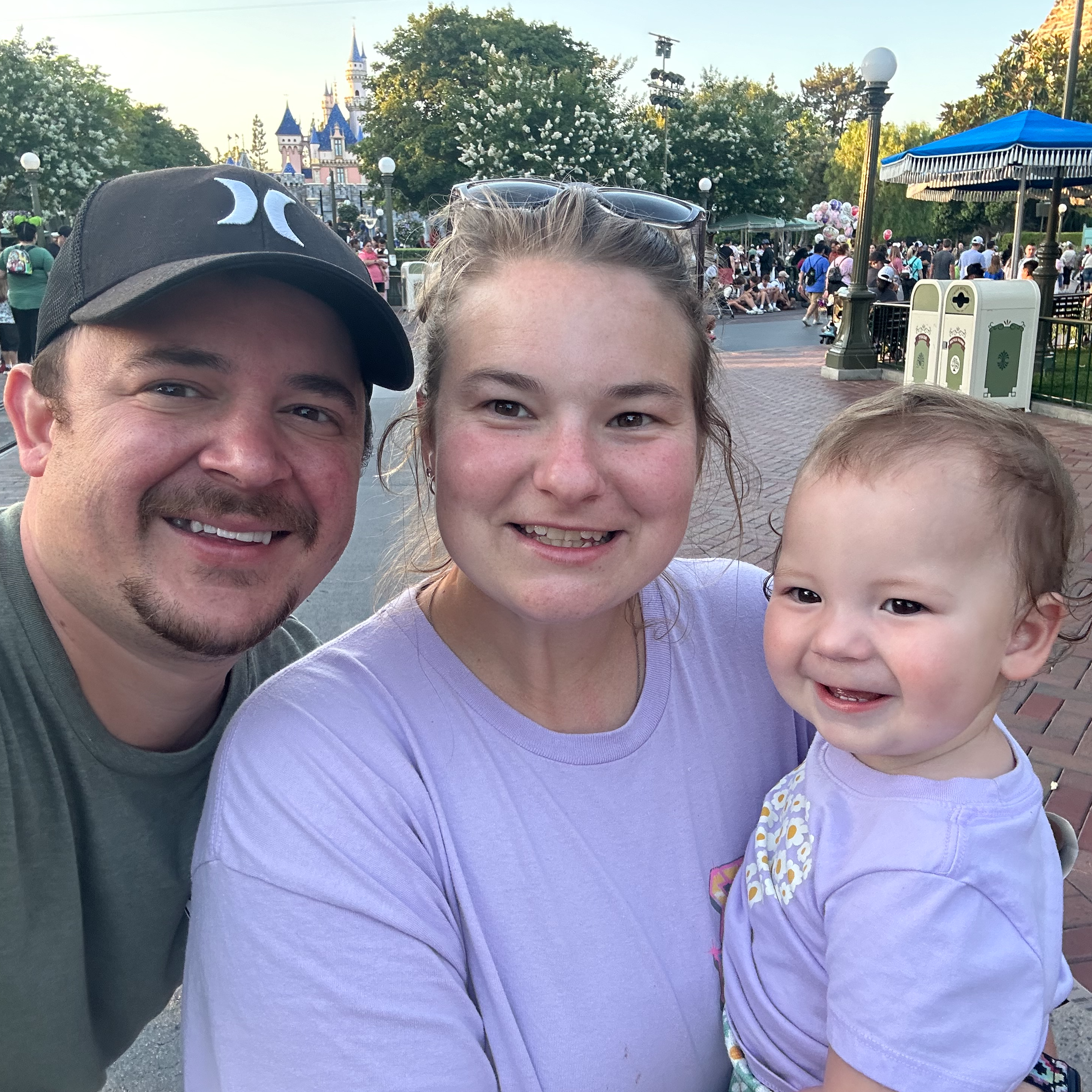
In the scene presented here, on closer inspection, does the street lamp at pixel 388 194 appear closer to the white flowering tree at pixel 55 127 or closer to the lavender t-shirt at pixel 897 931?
the white flowering tree at pixel 55 127

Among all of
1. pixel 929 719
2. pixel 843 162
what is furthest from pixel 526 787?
pixel 843 162

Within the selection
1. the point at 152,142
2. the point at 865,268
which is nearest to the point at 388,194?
the point at 865,268

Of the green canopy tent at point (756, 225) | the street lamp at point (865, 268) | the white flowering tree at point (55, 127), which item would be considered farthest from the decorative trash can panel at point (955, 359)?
the white flowering tree at point (55, 127)

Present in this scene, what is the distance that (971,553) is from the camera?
1417mm

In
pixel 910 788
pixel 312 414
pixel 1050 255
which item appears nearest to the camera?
pixel 910 788

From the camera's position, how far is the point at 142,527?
4.91 feet

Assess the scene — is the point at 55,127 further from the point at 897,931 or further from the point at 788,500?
the point at 897,931

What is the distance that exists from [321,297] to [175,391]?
0.28 metres

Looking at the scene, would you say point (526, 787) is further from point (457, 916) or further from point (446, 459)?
point (446, 459)

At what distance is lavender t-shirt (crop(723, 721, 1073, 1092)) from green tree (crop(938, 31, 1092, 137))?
37.5 meters

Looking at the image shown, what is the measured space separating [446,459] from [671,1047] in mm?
919

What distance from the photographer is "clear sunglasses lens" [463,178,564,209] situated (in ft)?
5.41

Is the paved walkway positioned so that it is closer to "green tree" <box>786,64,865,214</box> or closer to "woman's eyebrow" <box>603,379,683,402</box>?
"woman's eyebrow" <box>603,379,683,402</box>

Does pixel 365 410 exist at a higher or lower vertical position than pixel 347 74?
lower
